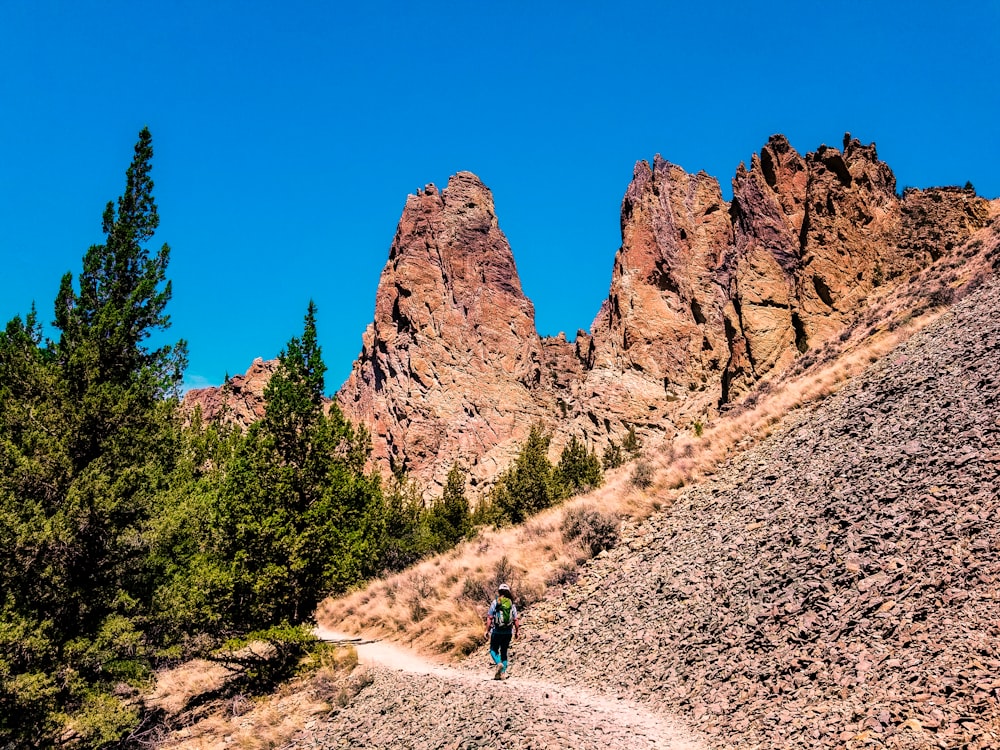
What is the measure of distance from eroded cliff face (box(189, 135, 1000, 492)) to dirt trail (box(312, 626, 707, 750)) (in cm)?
4666

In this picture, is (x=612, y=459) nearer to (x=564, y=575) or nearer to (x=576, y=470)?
(x=576, y=470)

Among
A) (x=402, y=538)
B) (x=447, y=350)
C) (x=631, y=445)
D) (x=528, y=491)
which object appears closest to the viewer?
(x=402, y=538)

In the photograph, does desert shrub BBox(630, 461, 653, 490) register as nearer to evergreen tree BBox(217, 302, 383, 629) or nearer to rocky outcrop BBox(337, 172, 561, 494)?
evergreen tree BBox(217, 302, 383, 629)

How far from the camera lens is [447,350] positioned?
10012 centimetres

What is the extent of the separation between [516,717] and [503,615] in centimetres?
322

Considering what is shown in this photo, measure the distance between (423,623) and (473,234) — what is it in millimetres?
100122

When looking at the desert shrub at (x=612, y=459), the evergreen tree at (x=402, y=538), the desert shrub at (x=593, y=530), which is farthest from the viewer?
the desert shrub at (x=612, y=459)

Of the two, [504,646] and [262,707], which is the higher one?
[504,646]

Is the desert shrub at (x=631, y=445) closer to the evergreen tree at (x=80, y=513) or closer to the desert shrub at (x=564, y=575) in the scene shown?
the desert shrub at (x=564, y=575)

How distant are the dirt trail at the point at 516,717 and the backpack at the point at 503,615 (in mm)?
925

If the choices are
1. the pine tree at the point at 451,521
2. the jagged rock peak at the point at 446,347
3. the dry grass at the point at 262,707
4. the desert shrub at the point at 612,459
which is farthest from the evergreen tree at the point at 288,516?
the jagged rock peak at the point at 446,347

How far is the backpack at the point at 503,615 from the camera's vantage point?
11.4 m

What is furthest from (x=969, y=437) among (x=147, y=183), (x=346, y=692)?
(x=147, y=183)

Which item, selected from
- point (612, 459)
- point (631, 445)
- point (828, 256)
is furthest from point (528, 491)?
point (828, 256)
